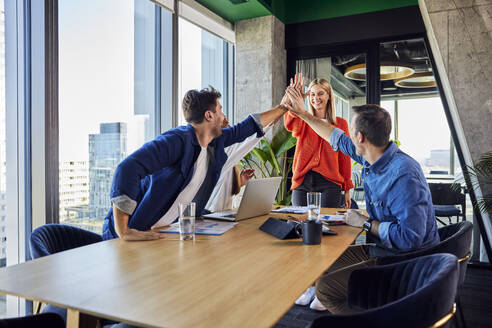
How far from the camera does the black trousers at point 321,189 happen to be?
10.5ft

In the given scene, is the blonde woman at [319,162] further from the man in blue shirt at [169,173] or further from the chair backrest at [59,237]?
the chair backrest at [59,237]

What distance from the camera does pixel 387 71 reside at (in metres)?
4.83

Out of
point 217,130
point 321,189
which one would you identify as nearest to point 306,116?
point 321,189

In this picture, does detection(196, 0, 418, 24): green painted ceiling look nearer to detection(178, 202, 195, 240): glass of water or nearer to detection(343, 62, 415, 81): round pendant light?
detection(343, 62, 415, 81): round pendant light

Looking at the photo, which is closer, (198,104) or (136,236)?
(136,236)

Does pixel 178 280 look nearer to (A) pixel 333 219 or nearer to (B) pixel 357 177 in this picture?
(A) pixel 333 219

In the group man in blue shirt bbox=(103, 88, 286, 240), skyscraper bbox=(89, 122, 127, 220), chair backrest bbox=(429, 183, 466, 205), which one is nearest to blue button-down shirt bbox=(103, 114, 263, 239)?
man in blue shirt bbox=(103, 88, 286, 240)

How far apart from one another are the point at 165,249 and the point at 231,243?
28 centimetres

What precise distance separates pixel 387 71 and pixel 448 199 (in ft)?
5.59

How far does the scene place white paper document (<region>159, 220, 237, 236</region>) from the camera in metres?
1.84

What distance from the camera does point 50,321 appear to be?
125 cm

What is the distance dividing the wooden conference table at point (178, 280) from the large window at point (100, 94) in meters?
1.54

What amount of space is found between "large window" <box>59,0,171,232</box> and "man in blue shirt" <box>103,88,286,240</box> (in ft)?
3.71

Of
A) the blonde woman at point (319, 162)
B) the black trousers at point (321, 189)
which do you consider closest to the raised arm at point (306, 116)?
the blonde woman at point (319, 162)
